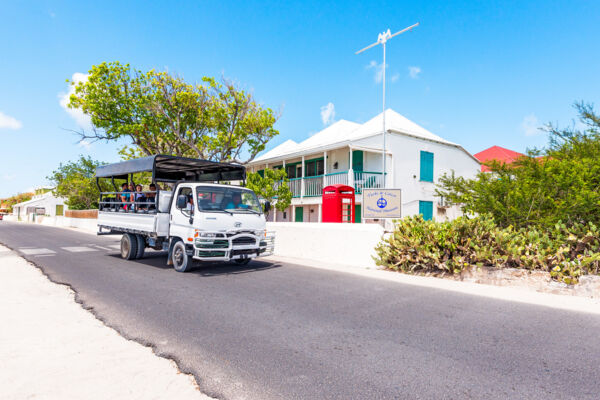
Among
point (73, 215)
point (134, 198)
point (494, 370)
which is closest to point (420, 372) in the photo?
point (494, 370)

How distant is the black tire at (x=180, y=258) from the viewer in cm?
873

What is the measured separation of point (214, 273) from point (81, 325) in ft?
13.7

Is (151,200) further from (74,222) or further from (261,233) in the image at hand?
(74,222)

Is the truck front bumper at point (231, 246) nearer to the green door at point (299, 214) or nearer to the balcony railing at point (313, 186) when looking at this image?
the balcony railing at point (313, 186)

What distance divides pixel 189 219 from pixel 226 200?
108cm

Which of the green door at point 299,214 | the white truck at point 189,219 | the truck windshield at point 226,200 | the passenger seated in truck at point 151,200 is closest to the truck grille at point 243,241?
the white truck at point 189,219

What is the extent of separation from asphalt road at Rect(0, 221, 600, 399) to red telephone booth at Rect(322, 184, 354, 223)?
7298mm

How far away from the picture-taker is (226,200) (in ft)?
30.6

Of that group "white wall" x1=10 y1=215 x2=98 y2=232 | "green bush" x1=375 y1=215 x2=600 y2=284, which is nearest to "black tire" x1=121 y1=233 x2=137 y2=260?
"green bush" x1=375 y1=215 x2=600 y2=284

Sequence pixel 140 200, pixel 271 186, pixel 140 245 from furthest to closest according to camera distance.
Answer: pixel 271 186 → pixel 140 245 → pixel 140 200

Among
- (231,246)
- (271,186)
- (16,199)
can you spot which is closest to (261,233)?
(231,246)

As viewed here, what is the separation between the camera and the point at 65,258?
11.3 m

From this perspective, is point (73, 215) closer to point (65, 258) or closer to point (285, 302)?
point (65, 258)

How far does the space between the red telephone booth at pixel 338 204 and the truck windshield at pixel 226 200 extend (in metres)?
5.53
